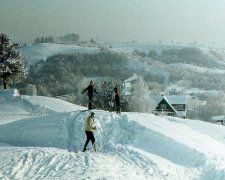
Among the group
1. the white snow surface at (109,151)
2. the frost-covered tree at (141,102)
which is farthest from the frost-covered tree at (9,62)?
the white snow surface at (109,151)

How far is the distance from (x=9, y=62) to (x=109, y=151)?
41.6 meters

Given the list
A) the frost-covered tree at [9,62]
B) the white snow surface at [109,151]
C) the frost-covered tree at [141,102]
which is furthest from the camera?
the frost-covered tree at [141,102]

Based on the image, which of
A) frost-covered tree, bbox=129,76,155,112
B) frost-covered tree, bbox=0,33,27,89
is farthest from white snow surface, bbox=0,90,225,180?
frost-covered tree, bbox=129,76,155,112

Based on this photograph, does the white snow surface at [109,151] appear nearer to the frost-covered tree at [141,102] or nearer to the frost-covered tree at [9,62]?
the frost-covered tree at [9,62]

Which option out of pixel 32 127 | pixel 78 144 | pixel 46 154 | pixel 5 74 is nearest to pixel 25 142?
pixel 32 127

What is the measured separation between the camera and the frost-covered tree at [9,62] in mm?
63072

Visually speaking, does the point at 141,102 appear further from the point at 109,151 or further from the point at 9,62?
the point at 109,151

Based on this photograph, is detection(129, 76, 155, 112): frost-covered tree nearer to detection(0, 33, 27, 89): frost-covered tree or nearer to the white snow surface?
detection(0, 33, 27, 89): frost-covered tree

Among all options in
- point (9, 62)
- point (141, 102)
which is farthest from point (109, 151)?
point (141, 102)

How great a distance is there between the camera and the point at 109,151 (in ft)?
81.2

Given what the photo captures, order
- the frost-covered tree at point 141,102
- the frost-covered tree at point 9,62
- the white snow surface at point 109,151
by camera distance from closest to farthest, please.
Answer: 1. the white snow surface at point 109,151
2. the frost-covered tree at point 9,62
3. the frost-covered tree at point 141,102

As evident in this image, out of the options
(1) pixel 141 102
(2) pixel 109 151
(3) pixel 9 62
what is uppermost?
A: (3) pixel 9 62

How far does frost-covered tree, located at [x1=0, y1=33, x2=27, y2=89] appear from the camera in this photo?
207ft

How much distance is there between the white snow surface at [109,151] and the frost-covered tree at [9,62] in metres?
33.6
